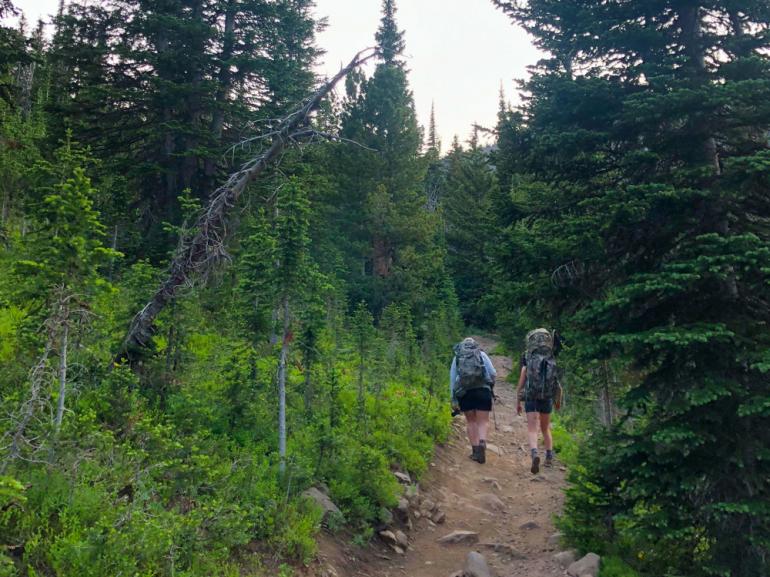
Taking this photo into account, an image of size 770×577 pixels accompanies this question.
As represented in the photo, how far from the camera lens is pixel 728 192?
20.8 ft

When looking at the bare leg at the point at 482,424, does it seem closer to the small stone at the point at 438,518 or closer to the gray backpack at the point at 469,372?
the gray backpack at the point at 469,372

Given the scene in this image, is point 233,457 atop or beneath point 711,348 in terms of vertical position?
beneath

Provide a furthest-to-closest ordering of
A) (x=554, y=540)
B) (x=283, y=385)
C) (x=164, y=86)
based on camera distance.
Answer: (x=164, y=86), (x=554, y=540), (x=283, y=385)

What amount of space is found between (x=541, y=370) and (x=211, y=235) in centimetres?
605

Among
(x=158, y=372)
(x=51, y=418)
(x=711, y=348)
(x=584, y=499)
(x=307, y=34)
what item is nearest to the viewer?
(x=51, y=418)

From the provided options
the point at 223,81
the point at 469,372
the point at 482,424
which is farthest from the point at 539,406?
the point at 223,81

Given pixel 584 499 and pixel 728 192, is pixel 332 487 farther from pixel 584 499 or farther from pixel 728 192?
pixel 728 192

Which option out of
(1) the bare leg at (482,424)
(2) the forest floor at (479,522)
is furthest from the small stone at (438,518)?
(1) the bare leg at (482,424)

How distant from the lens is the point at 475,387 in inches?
367

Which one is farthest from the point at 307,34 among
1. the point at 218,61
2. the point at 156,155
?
the point at 156,155

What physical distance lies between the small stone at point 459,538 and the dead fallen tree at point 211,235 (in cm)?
555

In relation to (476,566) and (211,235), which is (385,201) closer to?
(211,235)

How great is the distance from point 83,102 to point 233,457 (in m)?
12.8

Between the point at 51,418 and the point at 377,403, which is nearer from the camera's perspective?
the point at 51,418
